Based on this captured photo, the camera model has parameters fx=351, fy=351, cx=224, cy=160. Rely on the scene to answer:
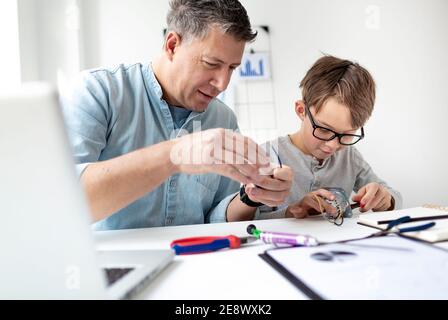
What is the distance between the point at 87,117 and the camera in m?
0.74

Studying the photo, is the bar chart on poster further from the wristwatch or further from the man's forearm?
the man's forearm

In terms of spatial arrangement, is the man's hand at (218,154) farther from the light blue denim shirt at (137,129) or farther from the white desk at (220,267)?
the light blue denim shirt at (137,129)

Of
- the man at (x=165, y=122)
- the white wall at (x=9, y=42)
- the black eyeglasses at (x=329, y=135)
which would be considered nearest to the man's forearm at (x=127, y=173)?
the man at (x=165, y=122)

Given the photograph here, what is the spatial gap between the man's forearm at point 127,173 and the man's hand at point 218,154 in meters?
0.02

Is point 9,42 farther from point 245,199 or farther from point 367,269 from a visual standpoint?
point 367,269

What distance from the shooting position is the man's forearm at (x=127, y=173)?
1.88 ft

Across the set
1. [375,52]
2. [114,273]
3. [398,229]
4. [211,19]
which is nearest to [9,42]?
[211,19]

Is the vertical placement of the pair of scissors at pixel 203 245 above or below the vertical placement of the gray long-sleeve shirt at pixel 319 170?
below

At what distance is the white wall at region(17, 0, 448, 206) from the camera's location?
5.11ft

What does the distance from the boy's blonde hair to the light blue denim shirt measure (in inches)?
13.6

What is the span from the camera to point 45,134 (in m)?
0.22

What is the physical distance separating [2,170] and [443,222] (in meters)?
0.62
